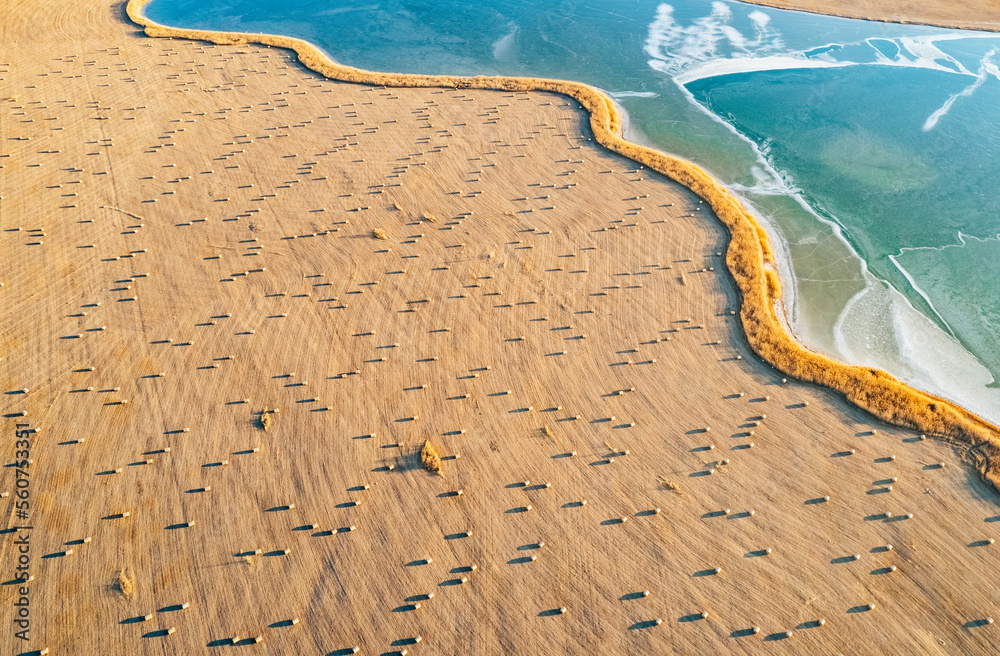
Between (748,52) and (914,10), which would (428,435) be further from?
(914,10)

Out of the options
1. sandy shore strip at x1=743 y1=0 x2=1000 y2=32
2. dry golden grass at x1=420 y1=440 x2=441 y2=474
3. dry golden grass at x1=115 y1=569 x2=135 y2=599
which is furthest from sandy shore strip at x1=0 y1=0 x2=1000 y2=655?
sandy shore strip at x1=743 y1=0 x2=1000 y2=32

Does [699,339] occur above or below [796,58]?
below

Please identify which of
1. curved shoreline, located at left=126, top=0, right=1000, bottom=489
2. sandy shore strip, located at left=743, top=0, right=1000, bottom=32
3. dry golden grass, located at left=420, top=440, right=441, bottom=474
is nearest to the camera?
dry golden grass, located at left=420, top=440, right=441, bottom=474

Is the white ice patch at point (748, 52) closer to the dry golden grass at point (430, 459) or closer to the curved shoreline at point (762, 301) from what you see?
the curved shoreline at point (762, 301)

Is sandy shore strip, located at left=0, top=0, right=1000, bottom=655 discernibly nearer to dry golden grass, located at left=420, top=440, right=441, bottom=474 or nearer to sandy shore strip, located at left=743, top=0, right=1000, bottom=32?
dry golden grass, located at left=420, top=440, right=441, bottom=474

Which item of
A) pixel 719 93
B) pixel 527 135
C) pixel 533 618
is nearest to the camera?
pixel 533 618

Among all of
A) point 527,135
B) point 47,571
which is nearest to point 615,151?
point 527,135

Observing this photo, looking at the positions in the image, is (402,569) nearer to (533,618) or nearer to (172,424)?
(533,618)

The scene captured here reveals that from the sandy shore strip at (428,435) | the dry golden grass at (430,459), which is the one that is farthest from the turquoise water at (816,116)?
the dry golden grass at (430,459)
